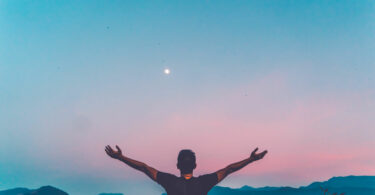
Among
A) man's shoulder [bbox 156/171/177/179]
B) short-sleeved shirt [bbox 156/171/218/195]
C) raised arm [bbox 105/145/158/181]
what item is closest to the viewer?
short-sleeved shirt [bbox 156/171/218/195]

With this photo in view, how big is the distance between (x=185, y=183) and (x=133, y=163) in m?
0.91

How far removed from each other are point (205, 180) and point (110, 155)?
5.19ft

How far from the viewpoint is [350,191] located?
17162 centimetres

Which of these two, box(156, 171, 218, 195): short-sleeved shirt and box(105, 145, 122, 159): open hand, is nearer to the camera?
box(156, 171, 218, 195): short-sleeved shirt

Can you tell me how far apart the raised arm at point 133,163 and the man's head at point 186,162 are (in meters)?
0.44

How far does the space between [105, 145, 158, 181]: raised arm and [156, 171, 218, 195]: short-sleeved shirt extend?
113 mm

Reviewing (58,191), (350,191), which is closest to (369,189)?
(350,191)

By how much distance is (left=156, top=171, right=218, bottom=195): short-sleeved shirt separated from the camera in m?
3.47

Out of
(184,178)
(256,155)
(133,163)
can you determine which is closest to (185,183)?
(184,178)

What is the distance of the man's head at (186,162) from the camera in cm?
354

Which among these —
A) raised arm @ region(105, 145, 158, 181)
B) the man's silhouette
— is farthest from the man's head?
raised arm @ region(105, 145, 158, 181)

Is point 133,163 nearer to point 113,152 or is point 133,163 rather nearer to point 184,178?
point 113,152

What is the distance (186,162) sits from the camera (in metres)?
3.53

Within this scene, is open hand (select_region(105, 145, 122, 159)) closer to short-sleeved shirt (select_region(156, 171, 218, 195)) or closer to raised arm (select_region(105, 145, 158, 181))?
raised arm (select_region(105, 145, 158, 181))
